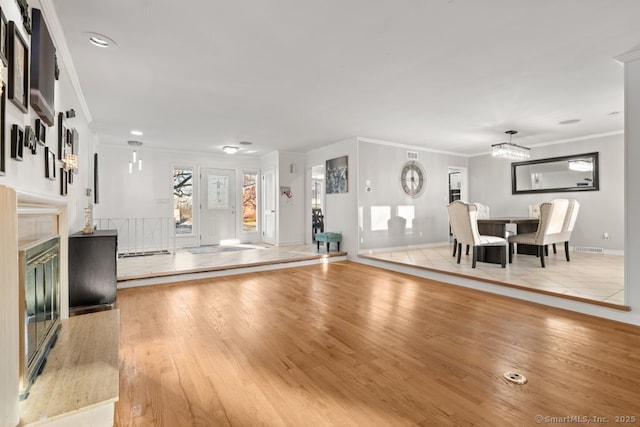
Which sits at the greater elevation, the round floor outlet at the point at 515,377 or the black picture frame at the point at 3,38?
the black picture frame at the point at 3,38

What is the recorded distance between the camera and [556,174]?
646cm

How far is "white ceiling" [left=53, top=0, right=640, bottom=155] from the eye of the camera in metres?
2.19

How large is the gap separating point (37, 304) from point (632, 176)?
4.51 metres

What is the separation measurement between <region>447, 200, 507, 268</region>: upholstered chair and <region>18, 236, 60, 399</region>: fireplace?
4.69m

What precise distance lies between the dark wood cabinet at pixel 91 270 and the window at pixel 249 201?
15.6 ft

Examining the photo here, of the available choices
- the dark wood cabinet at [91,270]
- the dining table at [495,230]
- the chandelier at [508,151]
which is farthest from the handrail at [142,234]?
the chandelier at [508,151]

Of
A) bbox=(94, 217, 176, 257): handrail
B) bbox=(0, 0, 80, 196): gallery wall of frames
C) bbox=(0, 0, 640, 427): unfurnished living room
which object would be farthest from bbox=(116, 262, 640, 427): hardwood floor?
bbox=(94, 217, 176, 257): handrail

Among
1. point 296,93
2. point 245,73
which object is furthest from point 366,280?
point 245,73

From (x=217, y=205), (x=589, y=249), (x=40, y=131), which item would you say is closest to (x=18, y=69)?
(x=40, y=131)

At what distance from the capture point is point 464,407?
5.23ft

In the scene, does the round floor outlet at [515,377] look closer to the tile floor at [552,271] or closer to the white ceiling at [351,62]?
the tile floor at [552,271]

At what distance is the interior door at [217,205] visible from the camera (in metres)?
7.56

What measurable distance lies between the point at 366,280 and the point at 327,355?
2451mm

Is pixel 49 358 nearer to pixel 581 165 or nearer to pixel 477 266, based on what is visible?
pixel 477 266
